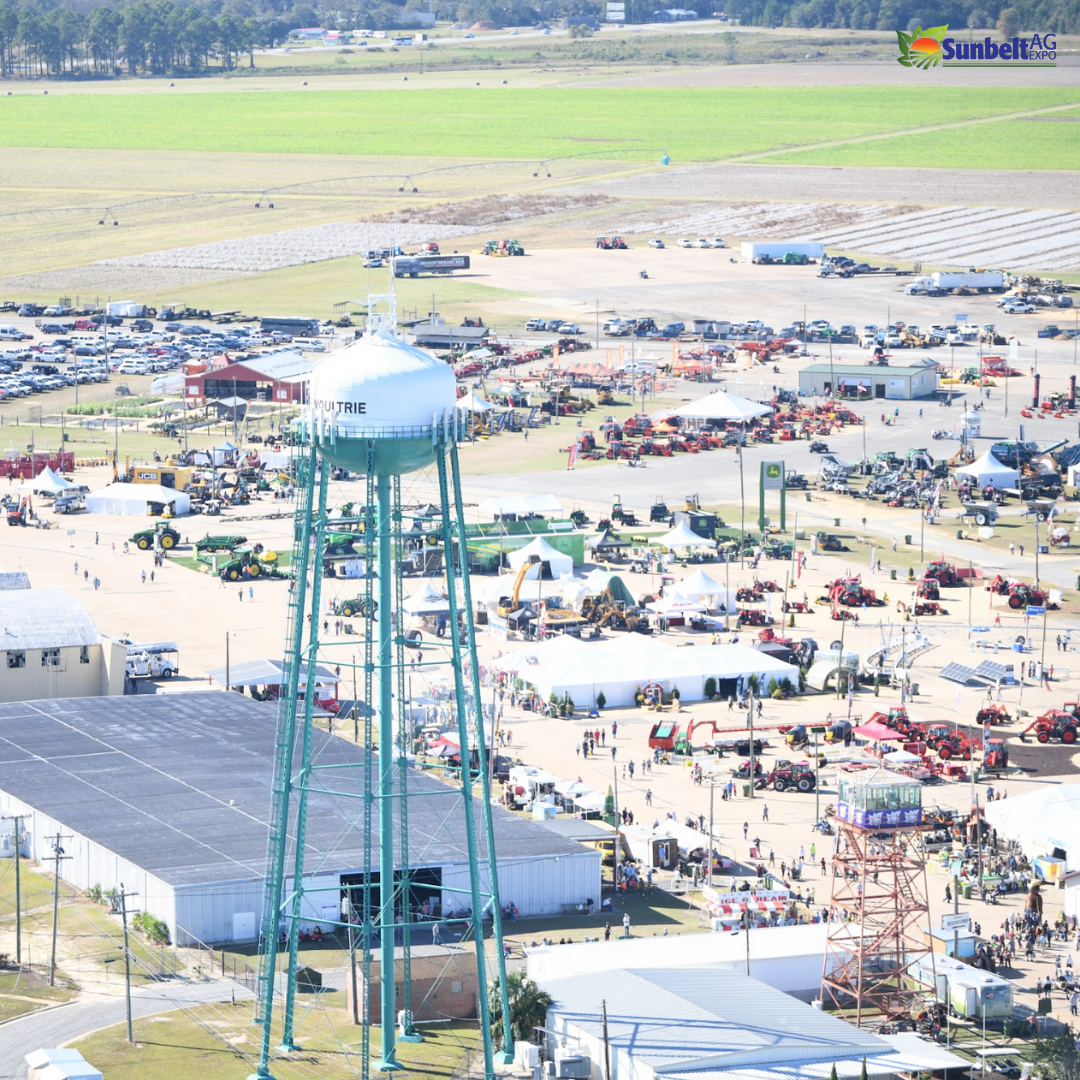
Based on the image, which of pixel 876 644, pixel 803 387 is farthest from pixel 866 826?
pixel 803 387

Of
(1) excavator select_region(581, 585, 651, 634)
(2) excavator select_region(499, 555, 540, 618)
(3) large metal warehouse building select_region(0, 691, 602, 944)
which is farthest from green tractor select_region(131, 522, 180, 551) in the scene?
(3) large metal warehouse building select_region(0, 691, 602, 944)

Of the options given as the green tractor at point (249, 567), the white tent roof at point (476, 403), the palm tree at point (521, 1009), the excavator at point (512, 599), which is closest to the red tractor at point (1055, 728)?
the excavator at point (512, 599)

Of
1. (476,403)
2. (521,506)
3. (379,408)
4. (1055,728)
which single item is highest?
(379,408)

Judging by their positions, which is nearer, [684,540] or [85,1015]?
[85,1015]

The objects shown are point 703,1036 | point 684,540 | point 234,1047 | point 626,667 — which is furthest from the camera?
point 684,540

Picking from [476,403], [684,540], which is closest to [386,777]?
[684,540]

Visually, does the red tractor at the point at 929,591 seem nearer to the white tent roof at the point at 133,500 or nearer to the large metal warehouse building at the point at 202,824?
the large metal warehouse building at the point at 202,824

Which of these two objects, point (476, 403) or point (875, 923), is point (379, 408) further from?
point (476, 403)

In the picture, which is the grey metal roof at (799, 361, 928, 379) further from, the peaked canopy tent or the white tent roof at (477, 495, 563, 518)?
the peaked canopy tent

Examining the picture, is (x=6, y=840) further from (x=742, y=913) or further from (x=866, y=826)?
(x=866, y=826)
